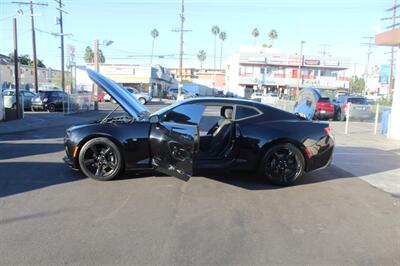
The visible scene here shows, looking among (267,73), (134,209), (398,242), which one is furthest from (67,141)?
(267,73)

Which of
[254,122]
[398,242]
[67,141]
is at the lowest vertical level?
[398,242]

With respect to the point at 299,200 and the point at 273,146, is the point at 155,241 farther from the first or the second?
the point at 273,146

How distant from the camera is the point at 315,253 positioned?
162 inches

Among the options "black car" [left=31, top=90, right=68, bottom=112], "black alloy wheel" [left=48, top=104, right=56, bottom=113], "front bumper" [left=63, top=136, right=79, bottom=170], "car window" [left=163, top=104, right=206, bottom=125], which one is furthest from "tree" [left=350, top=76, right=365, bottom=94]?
"front bumper" [left=63, top=136, right=79, bottom=170]

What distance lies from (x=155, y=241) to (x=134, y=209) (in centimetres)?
112

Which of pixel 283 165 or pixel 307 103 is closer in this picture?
pixel 283 165

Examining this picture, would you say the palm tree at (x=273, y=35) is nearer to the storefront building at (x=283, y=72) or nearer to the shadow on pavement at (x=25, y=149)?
the storefront building at (x=283, y=72)

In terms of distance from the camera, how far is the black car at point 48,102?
25.8 meters

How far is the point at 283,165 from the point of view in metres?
6.83

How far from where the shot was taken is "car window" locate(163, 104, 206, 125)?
6.88 m

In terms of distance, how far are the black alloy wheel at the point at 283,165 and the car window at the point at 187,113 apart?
4.53 ft

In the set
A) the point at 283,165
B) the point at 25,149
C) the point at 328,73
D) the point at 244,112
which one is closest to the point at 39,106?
the point at 25,149

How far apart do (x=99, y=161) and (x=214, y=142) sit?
6.57 ft

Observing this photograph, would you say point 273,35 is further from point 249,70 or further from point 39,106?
point 39,106
